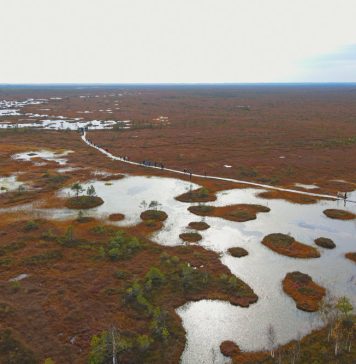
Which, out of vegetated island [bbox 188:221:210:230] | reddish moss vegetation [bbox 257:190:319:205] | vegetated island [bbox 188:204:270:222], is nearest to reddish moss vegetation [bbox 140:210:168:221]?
vegetated island [bbox 188:221:210:230]

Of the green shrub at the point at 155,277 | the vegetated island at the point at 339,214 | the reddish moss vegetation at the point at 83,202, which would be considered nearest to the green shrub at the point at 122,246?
the green shrub at the point at 155,277

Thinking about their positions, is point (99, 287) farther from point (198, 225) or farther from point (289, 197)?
point (289, 197)

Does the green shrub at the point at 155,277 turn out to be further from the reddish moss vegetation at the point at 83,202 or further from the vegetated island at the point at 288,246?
the reddish moss vegetation at the point at 83,202

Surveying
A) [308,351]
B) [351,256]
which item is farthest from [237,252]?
[308,351]

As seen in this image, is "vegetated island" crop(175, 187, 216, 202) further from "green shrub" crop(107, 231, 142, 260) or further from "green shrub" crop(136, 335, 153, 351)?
"green shrub" crop(136, 335, 153, 351)

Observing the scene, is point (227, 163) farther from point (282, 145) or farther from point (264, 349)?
point (264, 349)

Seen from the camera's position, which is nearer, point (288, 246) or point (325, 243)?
point (288, 246)
